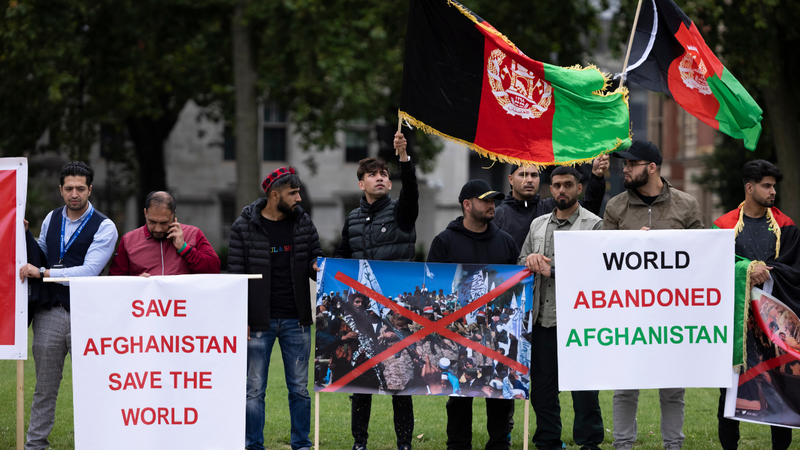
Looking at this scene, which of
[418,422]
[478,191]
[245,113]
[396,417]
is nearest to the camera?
[478,191]

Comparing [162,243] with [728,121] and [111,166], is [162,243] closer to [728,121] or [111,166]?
[728,121]

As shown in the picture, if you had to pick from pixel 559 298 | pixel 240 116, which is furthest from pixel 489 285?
pixel 240 116

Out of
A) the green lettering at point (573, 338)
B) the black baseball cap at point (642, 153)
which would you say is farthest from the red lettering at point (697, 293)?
the black baseball cap at point (642, 153)

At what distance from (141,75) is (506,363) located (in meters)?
15.6

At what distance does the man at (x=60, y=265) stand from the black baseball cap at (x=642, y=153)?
400 centimetres

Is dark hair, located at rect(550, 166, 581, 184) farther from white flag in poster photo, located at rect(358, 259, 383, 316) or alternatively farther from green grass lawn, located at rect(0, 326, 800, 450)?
green grass lawn, located at rect(0, 326, 800, 450)

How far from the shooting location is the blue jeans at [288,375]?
610 centimetres

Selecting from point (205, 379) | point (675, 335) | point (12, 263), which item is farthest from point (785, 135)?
point (12, 263)

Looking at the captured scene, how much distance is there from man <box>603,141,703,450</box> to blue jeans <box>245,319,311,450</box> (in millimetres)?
2445

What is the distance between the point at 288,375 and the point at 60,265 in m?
1.91

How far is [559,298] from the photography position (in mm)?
5699

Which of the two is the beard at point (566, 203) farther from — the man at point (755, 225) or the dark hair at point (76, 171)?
the dark hair at point (76, 171)

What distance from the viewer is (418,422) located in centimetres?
770

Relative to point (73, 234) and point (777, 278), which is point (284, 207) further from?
point (777, 278)
